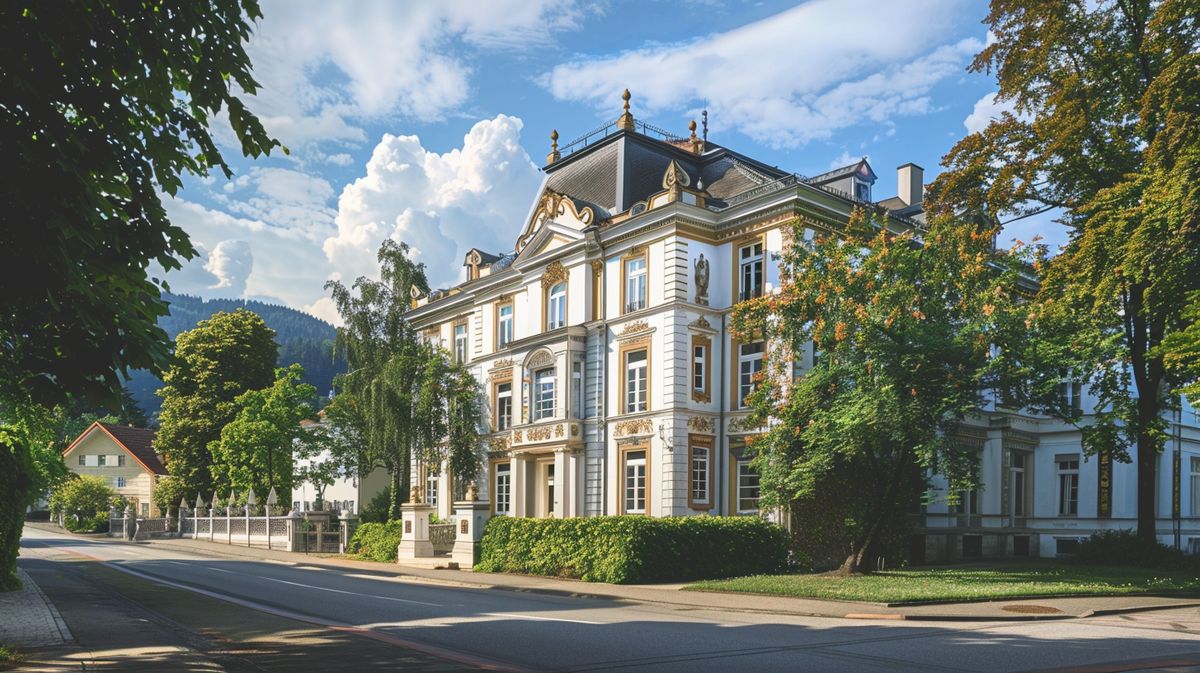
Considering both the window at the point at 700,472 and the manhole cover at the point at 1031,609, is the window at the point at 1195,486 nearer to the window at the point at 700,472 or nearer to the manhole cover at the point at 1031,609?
the window at the point at 700,472

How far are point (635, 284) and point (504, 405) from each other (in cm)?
1094

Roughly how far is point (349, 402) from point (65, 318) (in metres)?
39.3

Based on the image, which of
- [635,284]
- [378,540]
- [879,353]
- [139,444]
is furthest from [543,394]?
[139,444]

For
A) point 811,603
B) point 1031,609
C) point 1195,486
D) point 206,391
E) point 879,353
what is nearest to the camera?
point 1031,609

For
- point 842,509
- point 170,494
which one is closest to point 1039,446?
point 842,509

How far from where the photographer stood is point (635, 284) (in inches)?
1364

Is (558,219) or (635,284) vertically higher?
(558,219)

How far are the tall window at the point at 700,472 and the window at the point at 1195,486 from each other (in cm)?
2296

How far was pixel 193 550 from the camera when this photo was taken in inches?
1843

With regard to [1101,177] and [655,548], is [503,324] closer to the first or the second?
[655,548]

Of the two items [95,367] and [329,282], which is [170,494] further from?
[95,367]

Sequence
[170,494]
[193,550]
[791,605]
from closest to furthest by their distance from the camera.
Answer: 1. [791,605]
2. [193,550]
3. [170,494]

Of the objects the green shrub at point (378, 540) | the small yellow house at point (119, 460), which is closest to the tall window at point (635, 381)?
the green shrub at point (378, 540)

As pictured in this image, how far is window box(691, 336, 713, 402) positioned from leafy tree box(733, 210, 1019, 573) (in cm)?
564
